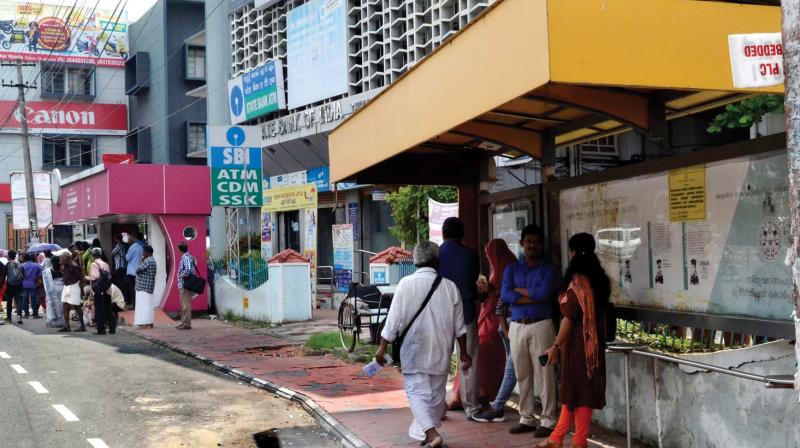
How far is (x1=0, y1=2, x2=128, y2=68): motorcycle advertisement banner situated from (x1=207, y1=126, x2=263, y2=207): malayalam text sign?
30.8 metres

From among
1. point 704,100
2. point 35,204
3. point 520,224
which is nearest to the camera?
point 704,100

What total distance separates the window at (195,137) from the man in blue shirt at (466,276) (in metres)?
36.6

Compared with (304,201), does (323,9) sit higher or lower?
higher

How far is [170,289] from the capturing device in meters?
21.4

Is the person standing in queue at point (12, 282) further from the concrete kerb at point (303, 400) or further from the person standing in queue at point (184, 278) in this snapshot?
the concrete kerb at point (303, 400)

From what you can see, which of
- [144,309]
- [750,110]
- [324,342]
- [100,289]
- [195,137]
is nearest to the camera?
[750,110]

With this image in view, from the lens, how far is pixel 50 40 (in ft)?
162

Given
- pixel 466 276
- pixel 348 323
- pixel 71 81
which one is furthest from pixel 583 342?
pixel 71 81

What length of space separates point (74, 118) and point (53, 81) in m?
2.65

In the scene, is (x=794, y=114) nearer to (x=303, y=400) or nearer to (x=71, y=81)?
(x=303, y=400)

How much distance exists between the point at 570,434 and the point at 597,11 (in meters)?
3.98

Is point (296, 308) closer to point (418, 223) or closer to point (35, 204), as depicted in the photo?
point (418, 223)

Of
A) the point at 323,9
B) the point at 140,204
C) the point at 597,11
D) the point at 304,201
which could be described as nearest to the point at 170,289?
the point at 140,204

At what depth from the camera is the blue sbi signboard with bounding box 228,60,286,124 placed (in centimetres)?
2748
